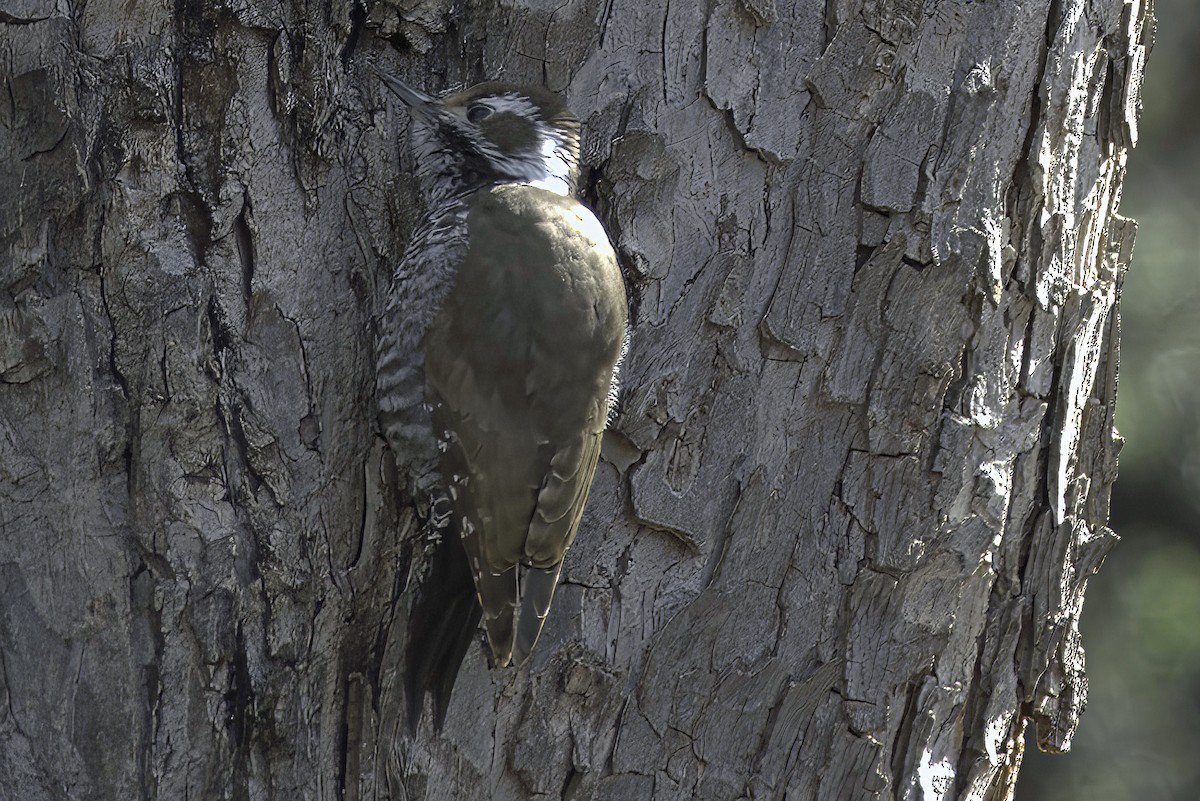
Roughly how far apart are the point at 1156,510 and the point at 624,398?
10.2ft

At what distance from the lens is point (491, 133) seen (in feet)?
9.23

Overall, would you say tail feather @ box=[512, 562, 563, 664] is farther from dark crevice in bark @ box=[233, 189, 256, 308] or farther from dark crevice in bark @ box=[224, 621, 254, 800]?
dark crevice in bark @ box=[233, 189, 256, 308]

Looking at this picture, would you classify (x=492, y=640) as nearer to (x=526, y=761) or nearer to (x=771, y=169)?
(x=526, y=761)

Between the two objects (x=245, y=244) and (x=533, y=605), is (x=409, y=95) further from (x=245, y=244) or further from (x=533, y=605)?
(x=533, y=605)

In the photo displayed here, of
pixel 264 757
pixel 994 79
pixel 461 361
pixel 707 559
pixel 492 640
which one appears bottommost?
pixel 264 757

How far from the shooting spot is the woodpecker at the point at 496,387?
8.41 feet

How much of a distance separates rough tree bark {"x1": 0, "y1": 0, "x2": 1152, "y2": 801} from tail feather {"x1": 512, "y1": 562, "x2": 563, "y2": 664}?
7 cm

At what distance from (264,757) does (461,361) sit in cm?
85

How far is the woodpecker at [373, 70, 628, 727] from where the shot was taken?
8.41 ft

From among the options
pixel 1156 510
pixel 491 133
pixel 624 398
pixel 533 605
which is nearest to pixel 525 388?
pixel 624 398

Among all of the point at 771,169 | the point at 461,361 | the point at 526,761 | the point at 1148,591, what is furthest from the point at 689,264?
the point at 1148,591

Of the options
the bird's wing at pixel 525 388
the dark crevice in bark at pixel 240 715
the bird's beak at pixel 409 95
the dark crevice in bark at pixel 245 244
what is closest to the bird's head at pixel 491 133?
the bird's beak at pixel 409 95

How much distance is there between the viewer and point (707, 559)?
2.65 metres

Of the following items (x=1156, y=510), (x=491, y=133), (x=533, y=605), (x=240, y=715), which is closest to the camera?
(x=240, y=715)
